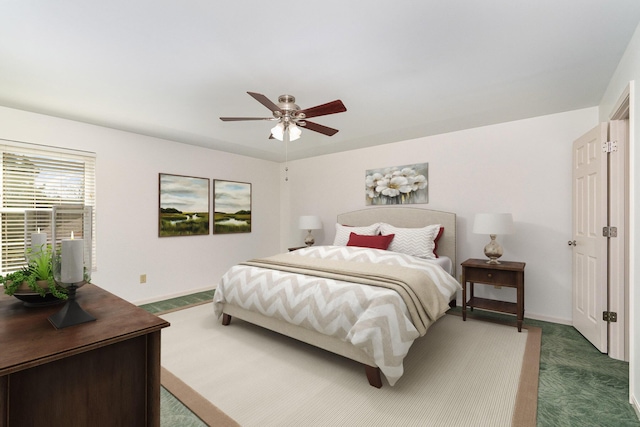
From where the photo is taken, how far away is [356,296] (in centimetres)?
220

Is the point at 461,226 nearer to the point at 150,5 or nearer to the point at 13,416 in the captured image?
the point at 150,5

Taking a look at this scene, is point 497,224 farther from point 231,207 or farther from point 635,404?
point 231,207

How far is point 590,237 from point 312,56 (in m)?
2.89

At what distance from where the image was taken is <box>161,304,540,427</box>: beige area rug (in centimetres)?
174

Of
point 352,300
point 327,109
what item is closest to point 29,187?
point 327,109

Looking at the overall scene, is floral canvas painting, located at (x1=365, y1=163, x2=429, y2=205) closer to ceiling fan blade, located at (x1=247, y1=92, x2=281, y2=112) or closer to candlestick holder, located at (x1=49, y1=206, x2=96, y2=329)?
ceiling fan blade, located at (x1=247, y1=92, x2=281, y2=112)

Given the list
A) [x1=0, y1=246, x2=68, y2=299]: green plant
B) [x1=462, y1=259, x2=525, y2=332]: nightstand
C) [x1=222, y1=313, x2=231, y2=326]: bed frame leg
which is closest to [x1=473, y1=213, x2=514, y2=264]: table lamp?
[x1=462, y1=259, x2=525, y2=332]: nightstand

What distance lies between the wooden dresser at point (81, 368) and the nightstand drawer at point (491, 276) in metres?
3.09

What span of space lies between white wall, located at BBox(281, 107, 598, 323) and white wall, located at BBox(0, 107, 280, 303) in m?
3.11

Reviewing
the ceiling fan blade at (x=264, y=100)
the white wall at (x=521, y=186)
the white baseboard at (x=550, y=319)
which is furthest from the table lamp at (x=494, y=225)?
the ceiling fan blade at (x=264, y=100)

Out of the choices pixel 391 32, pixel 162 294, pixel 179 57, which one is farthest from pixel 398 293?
pixel 162 294

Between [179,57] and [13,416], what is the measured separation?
7.02 ft

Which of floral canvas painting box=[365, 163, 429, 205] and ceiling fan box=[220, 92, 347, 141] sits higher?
ceiling fan box=[220, 92, 347, 141]

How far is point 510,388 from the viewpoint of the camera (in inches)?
78.3
